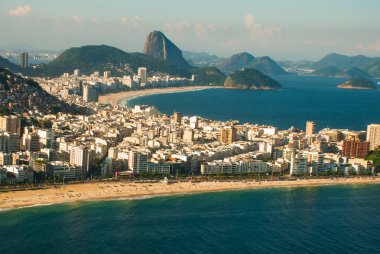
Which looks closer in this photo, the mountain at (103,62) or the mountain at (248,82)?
the mountain at (103,62)

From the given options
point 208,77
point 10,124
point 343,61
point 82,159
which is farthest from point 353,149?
point 343,61

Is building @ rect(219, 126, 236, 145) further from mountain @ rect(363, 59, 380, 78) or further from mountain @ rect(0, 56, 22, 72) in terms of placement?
→ mountain @ rect(363, 59, 380, 78)

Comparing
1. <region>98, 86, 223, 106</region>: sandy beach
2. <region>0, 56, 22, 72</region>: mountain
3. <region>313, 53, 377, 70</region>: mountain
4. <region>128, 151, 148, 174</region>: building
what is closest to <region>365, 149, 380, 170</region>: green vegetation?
<region>128, 151, 148, 174</region>: building

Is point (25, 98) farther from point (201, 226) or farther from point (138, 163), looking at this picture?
point (201, 226)

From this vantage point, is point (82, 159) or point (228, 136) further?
point (228, 136)

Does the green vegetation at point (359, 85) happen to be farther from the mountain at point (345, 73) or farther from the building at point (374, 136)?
the building at point (374, 136)

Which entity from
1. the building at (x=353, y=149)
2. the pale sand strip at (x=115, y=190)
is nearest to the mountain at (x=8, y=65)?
the building at (x=353, y=149)
